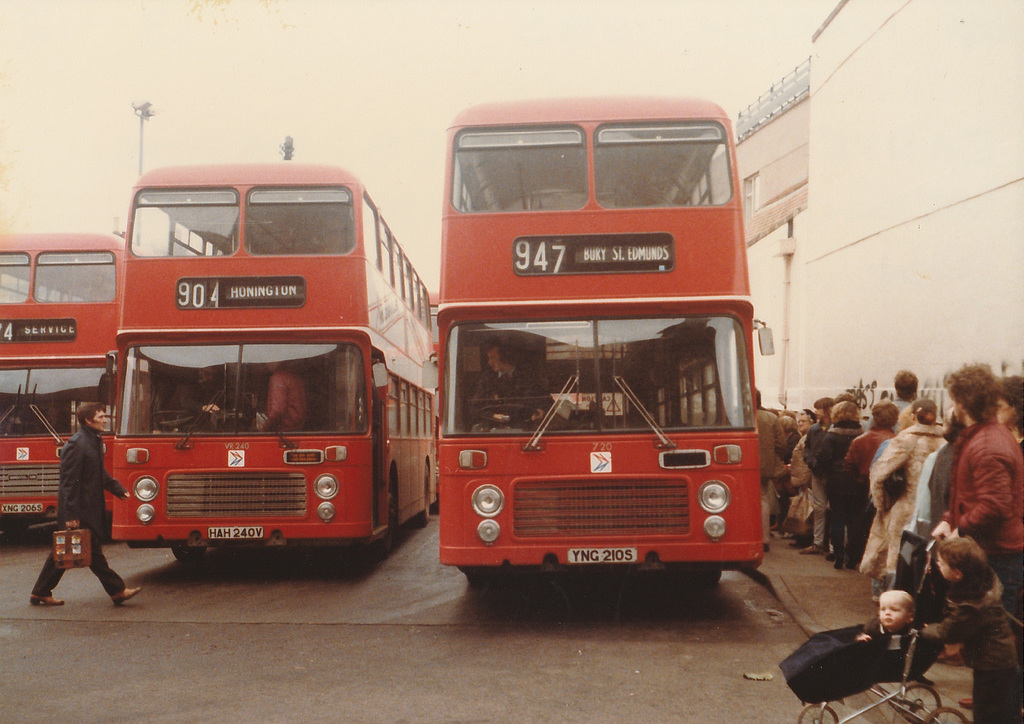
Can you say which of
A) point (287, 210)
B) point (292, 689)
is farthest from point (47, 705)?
point (287, 210)

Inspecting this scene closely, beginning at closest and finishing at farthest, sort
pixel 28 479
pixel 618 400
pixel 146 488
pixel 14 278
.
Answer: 1. pixel 618 400
2. pixel 146 488
3. pixel 28 479
4. pixel 14 278

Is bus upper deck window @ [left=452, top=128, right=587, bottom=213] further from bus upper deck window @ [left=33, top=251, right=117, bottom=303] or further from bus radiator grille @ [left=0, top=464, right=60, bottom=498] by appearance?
bus radiator grille @ [left=0, top=464, right=60, bottom=498]

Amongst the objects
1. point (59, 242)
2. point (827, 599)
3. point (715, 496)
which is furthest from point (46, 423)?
point (827, 599)

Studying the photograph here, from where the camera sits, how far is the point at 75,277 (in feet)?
45.4

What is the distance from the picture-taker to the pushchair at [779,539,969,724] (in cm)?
429

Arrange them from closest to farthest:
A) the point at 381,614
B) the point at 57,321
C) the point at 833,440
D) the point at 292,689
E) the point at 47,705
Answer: the point at 47,705 → the point at 292,689 → the point at 381,614 → the point at 833,440 → the point at 57,321

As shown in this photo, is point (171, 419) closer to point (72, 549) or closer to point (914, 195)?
point (72, 549)

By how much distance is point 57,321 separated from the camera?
44.5 ft

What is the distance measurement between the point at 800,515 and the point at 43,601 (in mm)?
8169

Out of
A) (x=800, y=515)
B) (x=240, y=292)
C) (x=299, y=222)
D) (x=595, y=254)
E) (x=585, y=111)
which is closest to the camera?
(x=595, y=254)

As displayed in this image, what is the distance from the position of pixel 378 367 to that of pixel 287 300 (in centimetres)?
113

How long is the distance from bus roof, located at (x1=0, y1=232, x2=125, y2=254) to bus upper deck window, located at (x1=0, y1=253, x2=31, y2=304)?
5.1 inches

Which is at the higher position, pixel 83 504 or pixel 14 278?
pixel 14 278

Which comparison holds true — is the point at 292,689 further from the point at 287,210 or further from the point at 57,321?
the point at 57,321
